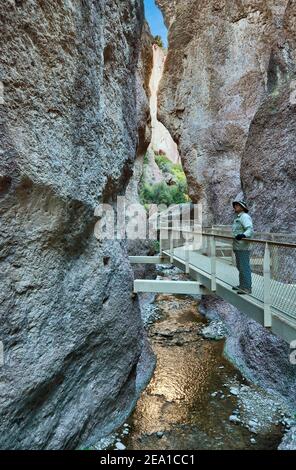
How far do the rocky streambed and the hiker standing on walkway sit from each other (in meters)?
3.22

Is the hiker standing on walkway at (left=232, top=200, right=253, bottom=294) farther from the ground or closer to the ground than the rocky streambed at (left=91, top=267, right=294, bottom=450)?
farther from the ground

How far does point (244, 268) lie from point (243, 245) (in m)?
0.42

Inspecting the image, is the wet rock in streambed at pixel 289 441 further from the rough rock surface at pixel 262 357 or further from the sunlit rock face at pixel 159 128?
the sunlit rock face at pixel 159 128

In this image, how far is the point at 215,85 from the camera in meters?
18.2

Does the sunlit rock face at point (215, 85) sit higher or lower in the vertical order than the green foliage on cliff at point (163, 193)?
higher

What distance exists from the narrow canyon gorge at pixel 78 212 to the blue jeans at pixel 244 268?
282cm

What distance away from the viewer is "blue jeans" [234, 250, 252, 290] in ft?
18.6

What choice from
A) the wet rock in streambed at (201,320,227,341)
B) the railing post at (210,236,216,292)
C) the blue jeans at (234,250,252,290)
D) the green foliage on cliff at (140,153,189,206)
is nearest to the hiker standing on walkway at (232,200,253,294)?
the blue jeans at (234,250,252,290)

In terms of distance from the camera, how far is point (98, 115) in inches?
255

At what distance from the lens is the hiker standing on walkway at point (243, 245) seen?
18.6 feet

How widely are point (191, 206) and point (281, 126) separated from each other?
12.0m

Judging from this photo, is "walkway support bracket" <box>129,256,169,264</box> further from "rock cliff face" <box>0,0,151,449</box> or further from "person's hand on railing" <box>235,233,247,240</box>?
"person's hand on railing" <box>235,233,247,240</box>

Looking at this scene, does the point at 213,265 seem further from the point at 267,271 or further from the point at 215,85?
the point at 215,85

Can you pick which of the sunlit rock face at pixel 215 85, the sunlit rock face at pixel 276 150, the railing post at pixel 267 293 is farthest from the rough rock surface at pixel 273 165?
the sunlit rock face at pixel 215 85
